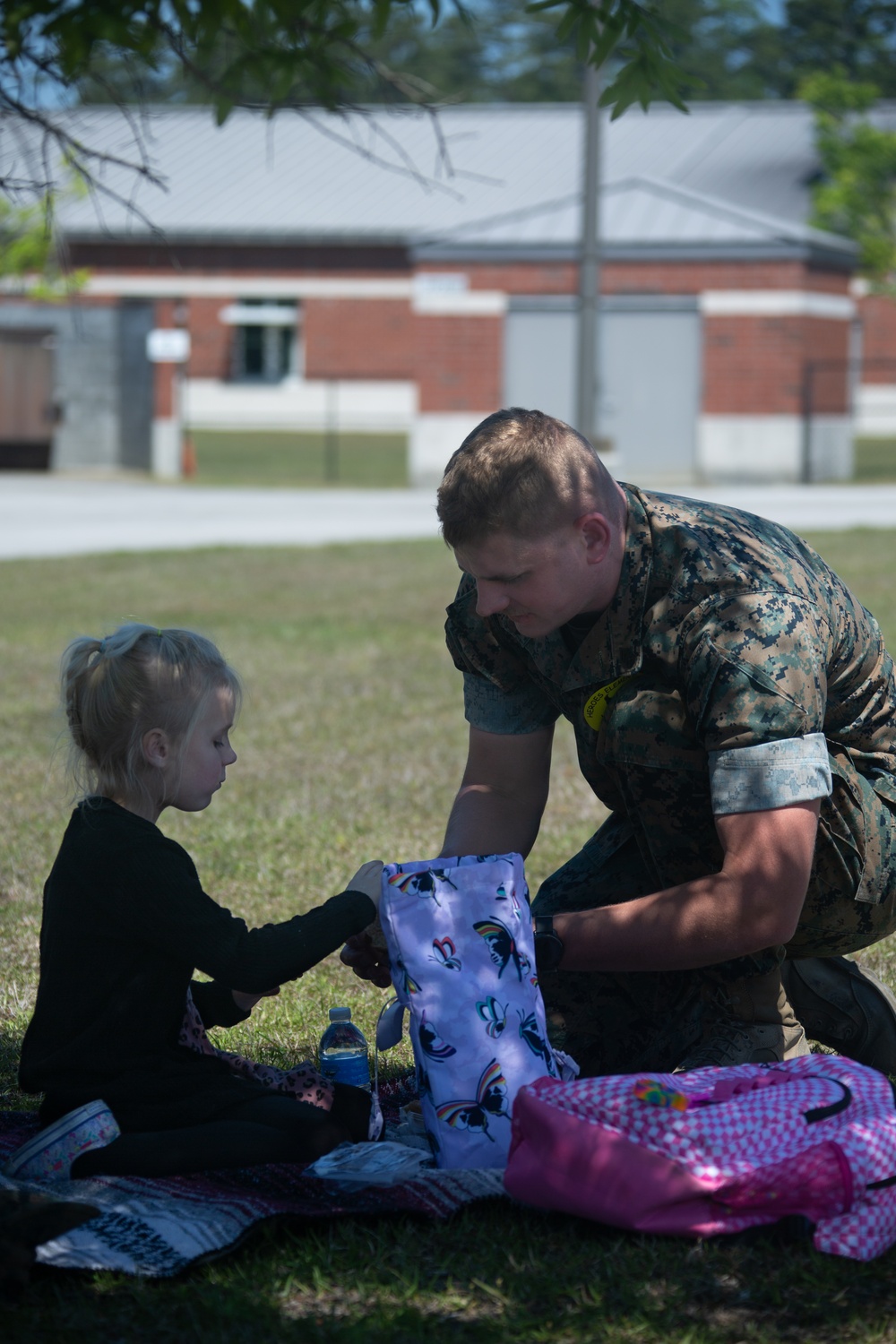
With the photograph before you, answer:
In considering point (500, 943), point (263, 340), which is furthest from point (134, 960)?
point (263, 340)

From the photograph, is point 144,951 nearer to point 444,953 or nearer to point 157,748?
point 157,748

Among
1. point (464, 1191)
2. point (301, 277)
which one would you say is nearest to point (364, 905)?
point (464, 1191)

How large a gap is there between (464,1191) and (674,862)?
783 mm

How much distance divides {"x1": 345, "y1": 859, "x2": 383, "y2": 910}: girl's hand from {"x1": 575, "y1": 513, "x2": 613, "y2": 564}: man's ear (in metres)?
0.70

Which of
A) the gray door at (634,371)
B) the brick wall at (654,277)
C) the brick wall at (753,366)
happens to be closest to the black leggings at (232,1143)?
the brick wall at (654,277)

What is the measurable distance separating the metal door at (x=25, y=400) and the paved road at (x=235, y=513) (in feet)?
0.97

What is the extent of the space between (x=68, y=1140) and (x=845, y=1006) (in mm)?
1689

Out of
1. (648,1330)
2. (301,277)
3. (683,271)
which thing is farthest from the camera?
(301,277)

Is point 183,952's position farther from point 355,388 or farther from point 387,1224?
point 355,388

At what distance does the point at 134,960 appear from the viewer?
120 inches

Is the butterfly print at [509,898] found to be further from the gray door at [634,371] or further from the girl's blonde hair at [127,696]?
the gray door at [634,371]

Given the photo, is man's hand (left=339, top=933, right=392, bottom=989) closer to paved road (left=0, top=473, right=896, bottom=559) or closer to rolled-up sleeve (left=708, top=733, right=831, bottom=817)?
rolled-up sleeve (left=708, top=733, right=831, bottom=817)

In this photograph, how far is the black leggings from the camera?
2.94m

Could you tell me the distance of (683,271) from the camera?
24750 mm
